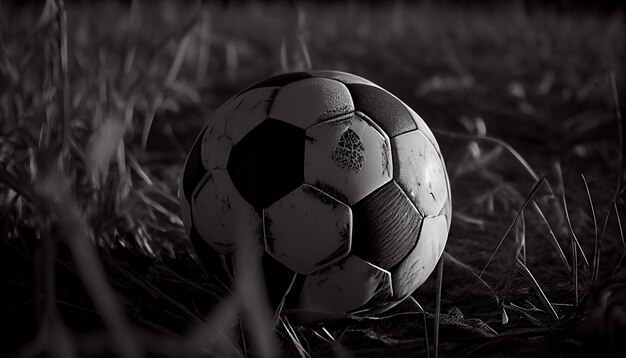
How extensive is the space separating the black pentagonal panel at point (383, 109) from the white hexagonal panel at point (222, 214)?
0.32 metres

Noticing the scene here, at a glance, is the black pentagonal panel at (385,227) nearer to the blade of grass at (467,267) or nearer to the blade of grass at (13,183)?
the blade of grass at (467,267)

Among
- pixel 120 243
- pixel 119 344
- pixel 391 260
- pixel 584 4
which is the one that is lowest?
pixel 584 4

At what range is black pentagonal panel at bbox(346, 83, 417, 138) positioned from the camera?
135 centimetres

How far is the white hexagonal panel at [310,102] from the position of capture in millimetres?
1314

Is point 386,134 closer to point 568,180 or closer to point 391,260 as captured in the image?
point 391,260

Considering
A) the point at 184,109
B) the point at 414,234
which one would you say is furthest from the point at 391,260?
the point at 184,109

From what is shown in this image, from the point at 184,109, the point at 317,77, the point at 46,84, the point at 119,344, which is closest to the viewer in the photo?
the point at 119,344

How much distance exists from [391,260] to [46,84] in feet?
4.23

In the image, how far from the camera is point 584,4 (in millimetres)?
6871

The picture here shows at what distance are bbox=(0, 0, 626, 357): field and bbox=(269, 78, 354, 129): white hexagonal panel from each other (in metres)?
0.39

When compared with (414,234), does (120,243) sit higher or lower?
lower

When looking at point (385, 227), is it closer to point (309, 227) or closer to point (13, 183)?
point (309, 227)

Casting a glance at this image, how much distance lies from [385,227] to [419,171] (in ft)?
0.49

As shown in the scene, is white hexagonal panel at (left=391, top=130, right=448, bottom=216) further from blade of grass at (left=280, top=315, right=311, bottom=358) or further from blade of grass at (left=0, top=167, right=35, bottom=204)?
blade of grass at (left=0, top=167, right=35, bottom=204)
